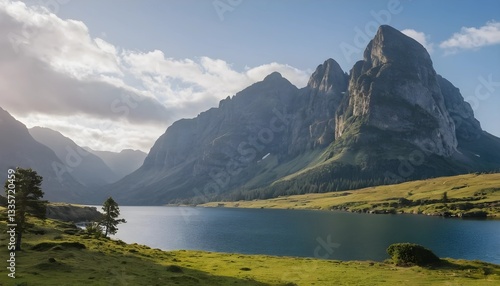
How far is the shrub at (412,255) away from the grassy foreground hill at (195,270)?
61.6 inches

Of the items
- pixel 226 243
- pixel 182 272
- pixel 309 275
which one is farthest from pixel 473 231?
pixel 182 272

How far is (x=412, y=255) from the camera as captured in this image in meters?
62.1

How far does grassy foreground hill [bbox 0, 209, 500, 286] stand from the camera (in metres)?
43.6

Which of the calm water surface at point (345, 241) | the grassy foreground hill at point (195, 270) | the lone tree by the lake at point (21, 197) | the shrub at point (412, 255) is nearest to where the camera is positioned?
the grassy foreground hill at point (195, 270)

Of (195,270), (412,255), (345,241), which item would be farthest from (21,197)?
(345,241)

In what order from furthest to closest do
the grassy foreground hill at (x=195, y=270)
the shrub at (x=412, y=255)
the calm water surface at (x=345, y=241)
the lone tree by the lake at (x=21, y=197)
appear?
the calm water surface at (x=345, y=241)
the shrub at (x=412, y=255)
the lone tree by the lake at (x=21, y=197)
the grassy foreground hill at (x=195, y=270)

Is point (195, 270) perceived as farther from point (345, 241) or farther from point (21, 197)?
point (345, 241)

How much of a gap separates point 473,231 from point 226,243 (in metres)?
102

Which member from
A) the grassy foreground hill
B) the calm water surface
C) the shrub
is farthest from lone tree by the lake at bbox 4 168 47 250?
the calm water surface

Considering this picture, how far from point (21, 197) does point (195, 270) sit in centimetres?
2990

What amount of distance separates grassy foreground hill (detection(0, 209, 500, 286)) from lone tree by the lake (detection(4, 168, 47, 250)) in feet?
13.3

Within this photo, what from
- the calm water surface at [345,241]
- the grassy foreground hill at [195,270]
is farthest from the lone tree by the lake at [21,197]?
the calm water surface at [345,241]

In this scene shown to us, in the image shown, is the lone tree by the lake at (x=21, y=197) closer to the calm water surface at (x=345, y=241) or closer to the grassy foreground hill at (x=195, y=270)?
the grassy foreground hill at (x=195, y=270)

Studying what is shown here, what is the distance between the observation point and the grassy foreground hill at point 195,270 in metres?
43.6
